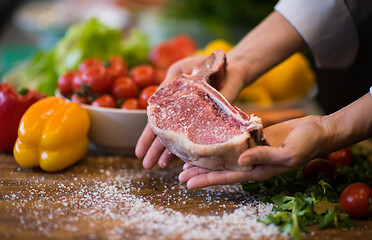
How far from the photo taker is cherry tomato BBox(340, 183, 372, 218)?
1837mm

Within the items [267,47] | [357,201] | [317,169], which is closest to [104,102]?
[267,47]

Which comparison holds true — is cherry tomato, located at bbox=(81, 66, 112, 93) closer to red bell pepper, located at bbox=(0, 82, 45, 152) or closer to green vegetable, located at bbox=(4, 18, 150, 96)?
red bell pepper, located at bbox=(0, 82, 45, 152)

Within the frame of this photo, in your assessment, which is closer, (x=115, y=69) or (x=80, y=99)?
(x=80, y=99)

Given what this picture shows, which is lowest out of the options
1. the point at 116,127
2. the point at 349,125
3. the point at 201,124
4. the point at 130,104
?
the point at 116,127

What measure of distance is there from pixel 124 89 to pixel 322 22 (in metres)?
1.26

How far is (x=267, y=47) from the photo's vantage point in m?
2.59

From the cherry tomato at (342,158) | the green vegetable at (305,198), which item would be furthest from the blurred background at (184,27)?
the green vegetable at (305,198)

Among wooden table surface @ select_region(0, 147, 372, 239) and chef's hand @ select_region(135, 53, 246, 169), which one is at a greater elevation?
chef's hand @ select_region(135, 53, 246, 169)

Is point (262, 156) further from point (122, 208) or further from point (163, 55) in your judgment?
point (163, 55)

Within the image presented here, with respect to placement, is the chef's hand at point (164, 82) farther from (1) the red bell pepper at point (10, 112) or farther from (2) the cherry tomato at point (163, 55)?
(2) the cherry tomato at point (163, 55)

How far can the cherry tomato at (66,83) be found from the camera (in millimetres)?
2744

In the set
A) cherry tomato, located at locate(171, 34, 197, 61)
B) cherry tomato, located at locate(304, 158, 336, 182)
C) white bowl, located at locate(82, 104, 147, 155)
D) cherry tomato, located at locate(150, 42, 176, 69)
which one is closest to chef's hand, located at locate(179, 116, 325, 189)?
cherry tomato, located at locate(304, 158, 336, 182)

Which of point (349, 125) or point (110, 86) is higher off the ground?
point (349, 125)

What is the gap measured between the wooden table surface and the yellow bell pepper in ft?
0.23
